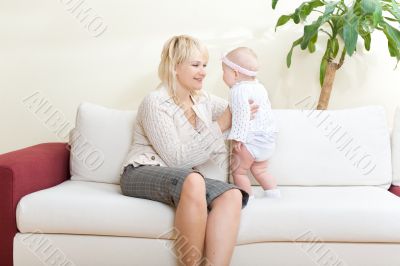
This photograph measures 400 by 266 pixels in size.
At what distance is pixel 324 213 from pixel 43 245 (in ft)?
3.75

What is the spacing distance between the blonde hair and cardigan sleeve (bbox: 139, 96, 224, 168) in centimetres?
14

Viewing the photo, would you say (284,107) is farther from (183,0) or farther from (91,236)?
(91,236)

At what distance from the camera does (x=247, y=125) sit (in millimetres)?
2436

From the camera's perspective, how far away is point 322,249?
2.17 metres

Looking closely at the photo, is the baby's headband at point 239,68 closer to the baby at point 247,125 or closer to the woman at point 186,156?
the baby at point 247,125

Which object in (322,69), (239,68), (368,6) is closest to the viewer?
(239,68)

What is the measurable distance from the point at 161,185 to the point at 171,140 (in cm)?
25

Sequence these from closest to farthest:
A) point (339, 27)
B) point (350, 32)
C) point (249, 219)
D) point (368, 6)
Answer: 1. point (249, 219)
2. point (368, 6)
3. point (350, 32)
4. point (339, 27)

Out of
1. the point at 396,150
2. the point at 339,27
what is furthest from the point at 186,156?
the point at 339,27

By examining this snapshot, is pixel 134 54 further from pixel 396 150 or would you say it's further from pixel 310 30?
pixel 396 150

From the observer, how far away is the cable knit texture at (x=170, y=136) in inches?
93.2

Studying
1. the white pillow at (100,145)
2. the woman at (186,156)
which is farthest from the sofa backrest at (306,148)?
A: the woman at (186,156)

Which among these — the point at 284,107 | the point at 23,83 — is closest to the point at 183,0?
the point at 284,107

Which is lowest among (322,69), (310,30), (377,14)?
(322,69)
